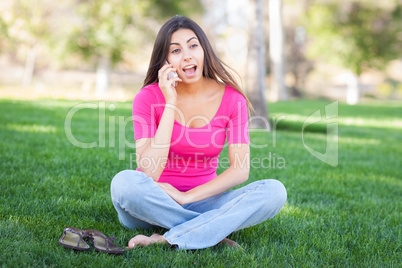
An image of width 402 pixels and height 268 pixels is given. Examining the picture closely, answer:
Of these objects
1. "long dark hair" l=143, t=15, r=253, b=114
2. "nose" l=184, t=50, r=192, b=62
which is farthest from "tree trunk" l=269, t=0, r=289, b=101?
"nose" l=184, t=50, r=192, b=62

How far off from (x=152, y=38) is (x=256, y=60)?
13.6 metres

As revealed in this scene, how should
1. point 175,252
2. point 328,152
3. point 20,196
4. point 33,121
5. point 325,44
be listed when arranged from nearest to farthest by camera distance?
point 175,252 < point 20,196 < point 328,152 < point 33,121 < point 325,44

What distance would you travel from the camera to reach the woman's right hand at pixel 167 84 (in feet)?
9.77

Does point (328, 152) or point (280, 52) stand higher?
point (280, 52)

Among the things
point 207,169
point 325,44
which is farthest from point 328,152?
point 325,44

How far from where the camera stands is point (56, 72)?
34000 millimetres

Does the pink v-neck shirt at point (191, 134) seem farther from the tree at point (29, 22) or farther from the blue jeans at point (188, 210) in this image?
the tree at point (29, 22)

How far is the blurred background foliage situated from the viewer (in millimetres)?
19141

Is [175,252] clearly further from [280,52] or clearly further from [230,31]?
[230,31]

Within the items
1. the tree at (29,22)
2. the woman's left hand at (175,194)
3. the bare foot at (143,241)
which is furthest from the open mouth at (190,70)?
the tree at (29,22)

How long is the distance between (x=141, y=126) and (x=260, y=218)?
1068 mm

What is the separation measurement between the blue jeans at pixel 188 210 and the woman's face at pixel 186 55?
897 millimetres

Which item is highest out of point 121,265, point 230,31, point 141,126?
point 230,31

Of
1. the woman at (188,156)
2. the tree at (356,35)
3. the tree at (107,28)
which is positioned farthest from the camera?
the tree at (356,35)
